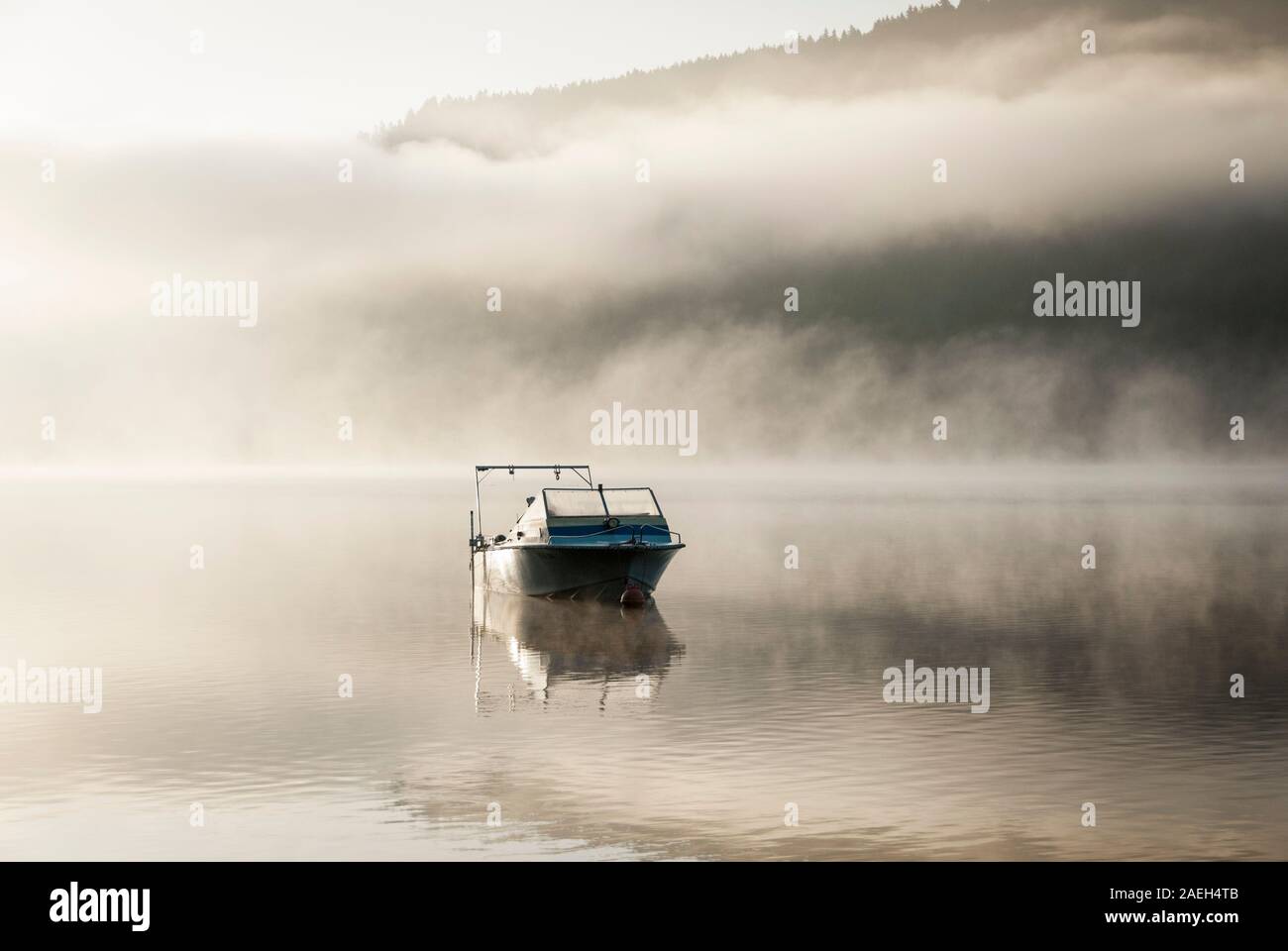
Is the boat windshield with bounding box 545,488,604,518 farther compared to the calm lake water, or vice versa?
the boat windshield with bounding box 545,488,604,518

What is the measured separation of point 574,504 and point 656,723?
24.3 m

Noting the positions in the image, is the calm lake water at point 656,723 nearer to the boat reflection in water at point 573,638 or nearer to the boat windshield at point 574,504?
the boat reflection in water at point 573,638

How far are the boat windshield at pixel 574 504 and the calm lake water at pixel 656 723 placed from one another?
3.80 m

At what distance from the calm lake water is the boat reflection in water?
25cm

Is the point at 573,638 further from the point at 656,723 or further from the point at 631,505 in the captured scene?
the point at 656,723

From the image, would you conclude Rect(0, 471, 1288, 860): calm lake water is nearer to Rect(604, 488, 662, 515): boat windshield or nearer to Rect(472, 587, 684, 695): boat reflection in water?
Rect(472, 587, 684, 695): boat reflection in water

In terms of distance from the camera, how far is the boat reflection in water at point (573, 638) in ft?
142

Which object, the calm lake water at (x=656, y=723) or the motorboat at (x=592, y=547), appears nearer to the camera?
the calm lake water at (x=656, y=723)

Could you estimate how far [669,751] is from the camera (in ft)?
102

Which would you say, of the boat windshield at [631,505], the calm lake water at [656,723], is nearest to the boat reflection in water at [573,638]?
the calm lake water at [656,723]

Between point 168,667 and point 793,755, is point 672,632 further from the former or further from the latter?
point 793,755

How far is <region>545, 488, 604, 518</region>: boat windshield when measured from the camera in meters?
57.7

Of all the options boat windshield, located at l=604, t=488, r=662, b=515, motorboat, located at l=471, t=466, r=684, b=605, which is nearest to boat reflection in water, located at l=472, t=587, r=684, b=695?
motorboat, located at l=471, t=466, r=684, b=605
